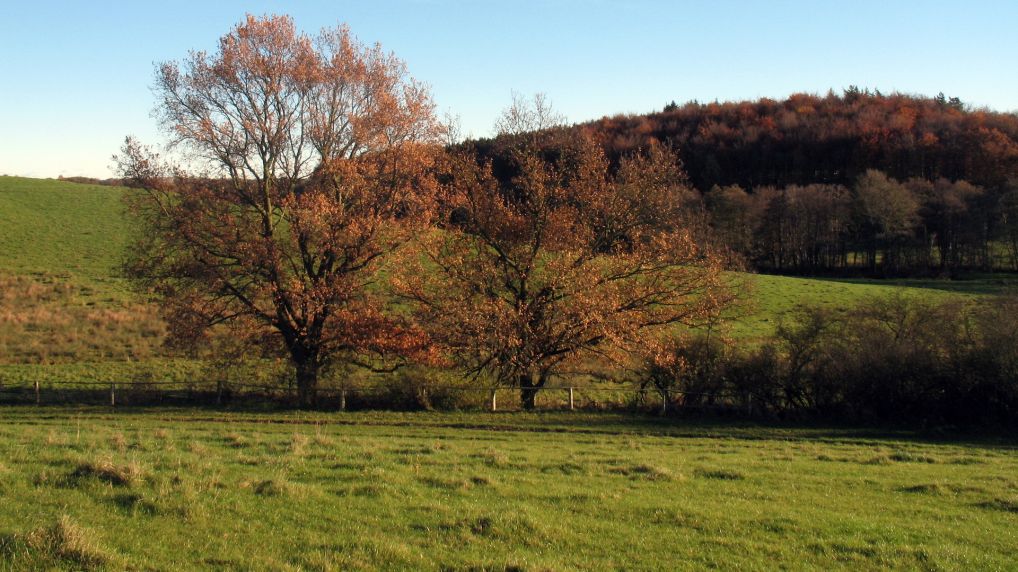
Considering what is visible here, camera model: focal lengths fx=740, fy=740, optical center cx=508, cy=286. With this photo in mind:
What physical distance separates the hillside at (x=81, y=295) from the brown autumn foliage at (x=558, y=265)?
4.13m

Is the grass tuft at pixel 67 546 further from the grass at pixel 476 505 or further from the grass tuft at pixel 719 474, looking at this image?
the grass tuft at pixel 719 474

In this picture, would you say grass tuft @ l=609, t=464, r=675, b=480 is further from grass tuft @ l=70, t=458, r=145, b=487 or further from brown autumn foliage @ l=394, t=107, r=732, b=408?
brown autumn foliage @ l=394, t=107, r=732, b=408

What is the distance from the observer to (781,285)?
61.3m

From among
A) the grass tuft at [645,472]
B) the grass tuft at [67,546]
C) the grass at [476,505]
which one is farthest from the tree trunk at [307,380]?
the grass tuft at [67,546]

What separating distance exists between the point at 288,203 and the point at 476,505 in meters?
18.0

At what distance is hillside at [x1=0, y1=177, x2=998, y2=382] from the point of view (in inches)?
1345

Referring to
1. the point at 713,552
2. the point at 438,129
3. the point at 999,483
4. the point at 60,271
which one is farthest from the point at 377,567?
the point at 60,271

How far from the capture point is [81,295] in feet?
156

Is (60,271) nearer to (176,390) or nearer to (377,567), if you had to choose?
(176,390)

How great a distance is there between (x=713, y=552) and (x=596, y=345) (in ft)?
63.1

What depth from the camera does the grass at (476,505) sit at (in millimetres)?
7922

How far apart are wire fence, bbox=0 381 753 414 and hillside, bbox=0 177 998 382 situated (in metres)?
3.89

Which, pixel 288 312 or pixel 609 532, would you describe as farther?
pixel 288 312

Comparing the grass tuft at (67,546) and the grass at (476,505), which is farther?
the grass at (476,505)
